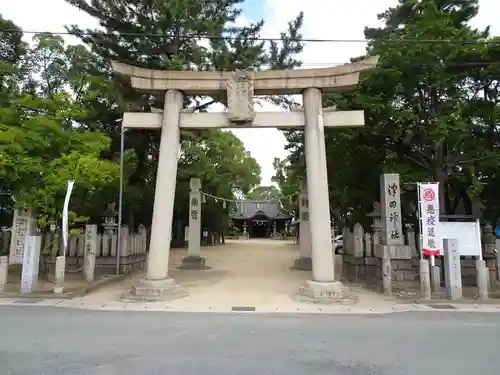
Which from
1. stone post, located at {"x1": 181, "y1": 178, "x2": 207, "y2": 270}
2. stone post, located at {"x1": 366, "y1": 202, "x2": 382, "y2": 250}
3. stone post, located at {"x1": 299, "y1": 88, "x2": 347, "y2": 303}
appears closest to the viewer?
stone post, located at {"x1": 299, "y1": 88, "x2": 347, "y2": 303}

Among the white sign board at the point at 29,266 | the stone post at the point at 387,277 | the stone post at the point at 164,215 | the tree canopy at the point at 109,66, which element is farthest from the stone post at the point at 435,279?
the white sign board at the point at 29,266

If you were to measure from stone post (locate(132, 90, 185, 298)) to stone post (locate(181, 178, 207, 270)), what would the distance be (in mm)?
7567

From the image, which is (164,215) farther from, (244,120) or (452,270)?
(452,270)

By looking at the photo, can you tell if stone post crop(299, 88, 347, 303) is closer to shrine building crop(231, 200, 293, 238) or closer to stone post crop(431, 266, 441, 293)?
stone post crop(431, 266, 441, 293)

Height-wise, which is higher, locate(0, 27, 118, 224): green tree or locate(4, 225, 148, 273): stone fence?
locate(0, 27, 118, 224): green tree

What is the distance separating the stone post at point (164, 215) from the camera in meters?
10.9

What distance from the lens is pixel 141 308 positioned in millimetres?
9625

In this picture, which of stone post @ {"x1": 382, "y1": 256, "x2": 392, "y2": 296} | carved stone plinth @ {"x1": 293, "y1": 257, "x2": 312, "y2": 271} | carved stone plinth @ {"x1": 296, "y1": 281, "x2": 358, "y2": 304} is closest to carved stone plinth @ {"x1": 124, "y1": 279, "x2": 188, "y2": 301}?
carved stone plinth @ {"x1": 296, "y1": 281, "x2": 358, "y2": 304}

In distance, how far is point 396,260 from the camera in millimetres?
13188

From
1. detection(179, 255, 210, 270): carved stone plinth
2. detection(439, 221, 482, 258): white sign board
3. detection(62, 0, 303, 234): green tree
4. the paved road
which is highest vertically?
detection(62, 0, 303, 234): green tree

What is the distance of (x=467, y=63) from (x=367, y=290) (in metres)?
8.01

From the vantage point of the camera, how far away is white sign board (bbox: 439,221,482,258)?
38.2ft

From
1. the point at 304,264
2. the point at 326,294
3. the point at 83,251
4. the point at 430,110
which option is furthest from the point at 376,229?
the point at 83,251

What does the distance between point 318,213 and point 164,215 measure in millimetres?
4370
